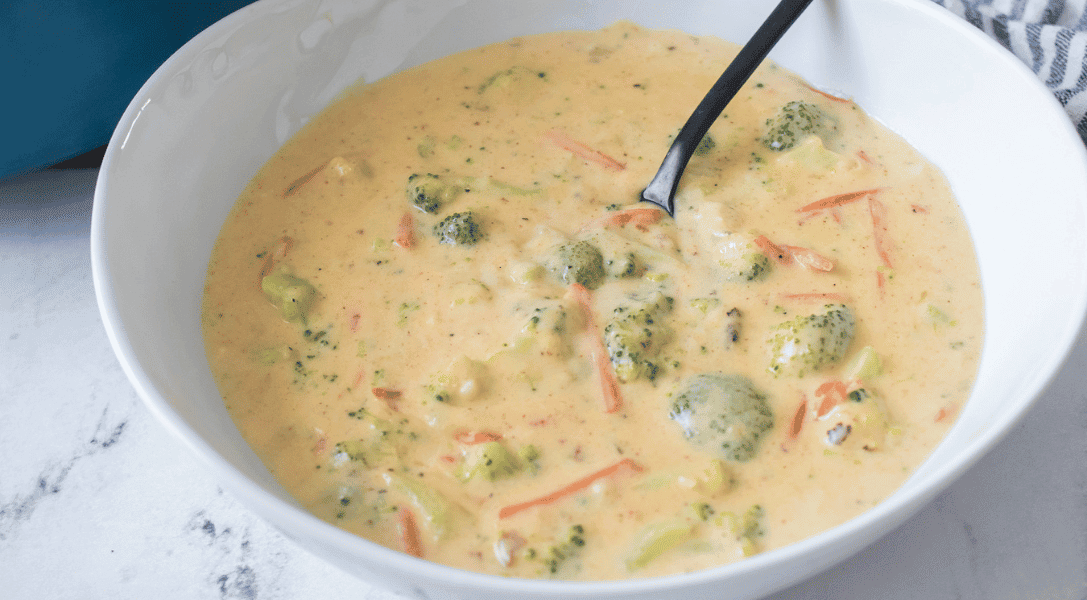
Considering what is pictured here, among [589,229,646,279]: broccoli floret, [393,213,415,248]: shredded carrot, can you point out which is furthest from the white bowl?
[589,229,646,279]: broccoli floret

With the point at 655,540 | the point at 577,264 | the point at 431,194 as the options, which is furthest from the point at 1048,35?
the point at 655,540

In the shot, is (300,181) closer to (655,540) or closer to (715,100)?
(715,100)

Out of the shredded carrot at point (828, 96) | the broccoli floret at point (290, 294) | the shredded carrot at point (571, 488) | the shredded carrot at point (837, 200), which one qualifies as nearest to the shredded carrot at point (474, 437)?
the shredded carrot at point (571, 488)

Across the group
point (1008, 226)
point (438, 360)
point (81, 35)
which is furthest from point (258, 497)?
point (1008, 226)

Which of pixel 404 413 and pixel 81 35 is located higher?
pixel 81 35

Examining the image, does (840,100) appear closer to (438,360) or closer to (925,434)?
(925,434)

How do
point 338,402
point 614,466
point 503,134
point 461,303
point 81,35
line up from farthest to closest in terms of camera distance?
point 503,134, point 81,35, point 461,303, point 338,402, point 614,466
